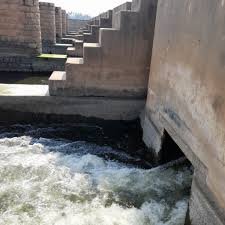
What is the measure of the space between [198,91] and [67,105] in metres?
3.47

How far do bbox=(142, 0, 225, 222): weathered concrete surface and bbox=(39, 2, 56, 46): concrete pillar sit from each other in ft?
47.9

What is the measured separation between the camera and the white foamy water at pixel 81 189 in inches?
139

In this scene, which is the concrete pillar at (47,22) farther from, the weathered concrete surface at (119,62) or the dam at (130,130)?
the weathered concrete surface at (119,62)

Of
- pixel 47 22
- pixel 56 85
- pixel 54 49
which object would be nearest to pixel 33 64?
pixel 54 49

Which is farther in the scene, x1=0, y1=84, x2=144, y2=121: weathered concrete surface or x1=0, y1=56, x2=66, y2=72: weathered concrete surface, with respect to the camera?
x1=0, y1=56, x2=66, y2=72: weathered concrete surface

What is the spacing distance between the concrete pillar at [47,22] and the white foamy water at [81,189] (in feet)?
46.9

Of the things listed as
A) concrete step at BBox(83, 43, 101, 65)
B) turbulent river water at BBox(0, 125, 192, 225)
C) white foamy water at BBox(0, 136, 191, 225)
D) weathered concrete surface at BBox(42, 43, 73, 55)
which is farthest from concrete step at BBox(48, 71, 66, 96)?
weathered concrete surface at BBox(42, 43, 73, 55)

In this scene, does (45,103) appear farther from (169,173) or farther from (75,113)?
(169,173)

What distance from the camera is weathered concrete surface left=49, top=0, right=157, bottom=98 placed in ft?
18.4

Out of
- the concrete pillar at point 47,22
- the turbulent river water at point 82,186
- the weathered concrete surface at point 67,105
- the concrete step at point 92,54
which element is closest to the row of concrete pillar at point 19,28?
the concrete pillar at point 47,22

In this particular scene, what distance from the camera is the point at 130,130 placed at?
607 cm

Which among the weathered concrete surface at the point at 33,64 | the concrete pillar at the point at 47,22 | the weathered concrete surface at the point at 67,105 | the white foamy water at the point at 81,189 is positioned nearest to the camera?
the white foamy water at the point at 81,189

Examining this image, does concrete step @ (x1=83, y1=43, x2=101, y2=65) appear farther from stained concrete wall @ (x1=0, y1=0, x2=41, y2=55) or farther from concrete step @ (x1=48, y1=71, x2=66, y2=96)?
stained concrete wall @ (x1=0, y1=0, x2=41, y2=55)

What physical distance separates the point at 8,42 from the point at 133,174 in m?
11.0
